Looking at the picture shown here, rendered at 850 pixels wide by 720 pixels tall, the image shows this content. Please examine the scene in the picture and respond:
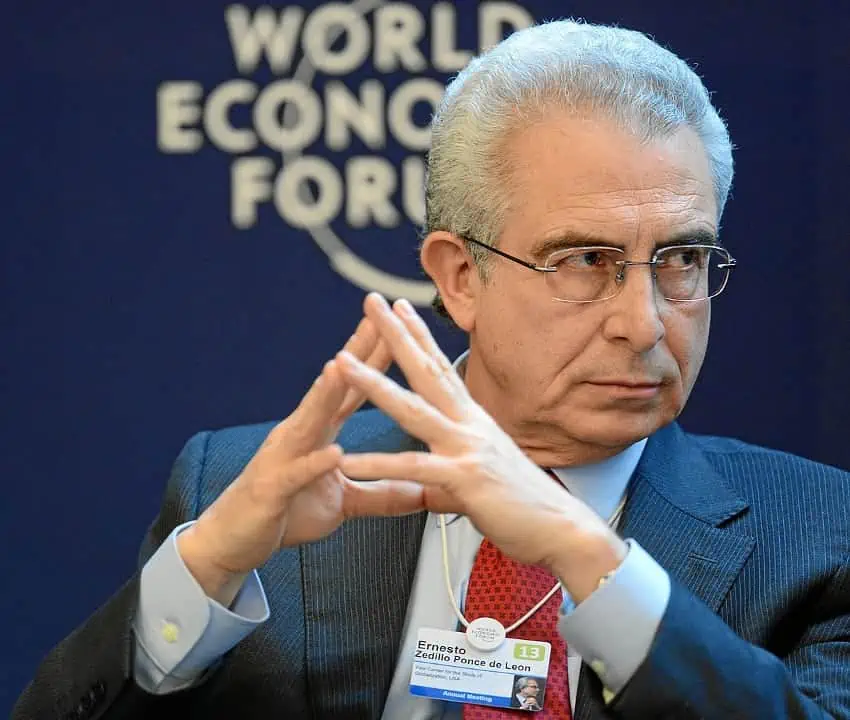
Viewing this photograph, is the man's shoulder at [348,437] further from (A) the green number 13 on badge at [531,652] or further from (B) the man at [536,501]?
(A) the green number 13 on badge at [531,652]

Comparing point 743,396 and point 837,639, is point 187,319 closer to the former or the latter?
point 743,396

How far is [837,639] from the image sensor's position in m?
2.11

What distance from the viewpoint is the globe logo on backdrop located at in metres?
2.93

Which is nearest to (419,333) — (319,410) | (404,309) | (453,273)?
(404,309)

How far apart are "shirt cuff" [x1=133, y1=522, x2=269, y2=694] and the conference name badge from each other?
27 cm

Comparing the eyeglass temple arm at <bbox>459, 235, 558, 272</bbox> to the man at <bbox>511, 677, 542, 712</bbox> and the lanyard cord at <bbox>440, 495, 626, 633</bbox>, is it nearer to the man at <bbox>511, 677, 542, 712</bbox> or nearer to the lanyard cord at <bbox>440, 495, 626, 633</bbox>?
the lanyard cord at <bbox>440, 495, 626, 633</bbox>

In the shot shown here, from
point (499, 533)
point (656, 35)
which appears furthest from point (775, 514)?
point (656, 35)

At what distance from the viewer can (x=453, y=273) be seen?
237 cm

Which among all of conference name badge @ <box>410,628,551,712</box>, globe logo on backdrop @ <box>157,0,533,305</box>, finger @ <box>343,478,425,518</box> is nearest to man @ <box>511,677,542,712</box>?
conference name badge @ <box>410,628,551,712</box>

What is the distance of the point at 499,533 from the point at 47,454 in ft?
4.91

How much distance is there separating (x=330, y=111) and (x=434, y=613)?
1.17 m

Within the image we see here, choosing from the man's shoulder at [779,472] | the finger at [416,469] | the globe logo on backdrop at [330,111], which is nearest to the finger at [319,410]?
the finger at [416,469]

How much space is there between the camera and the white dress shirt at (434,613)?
1.78 m

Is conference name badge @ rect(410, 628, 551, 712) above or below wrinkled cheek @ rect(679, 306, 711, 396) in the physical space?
below
